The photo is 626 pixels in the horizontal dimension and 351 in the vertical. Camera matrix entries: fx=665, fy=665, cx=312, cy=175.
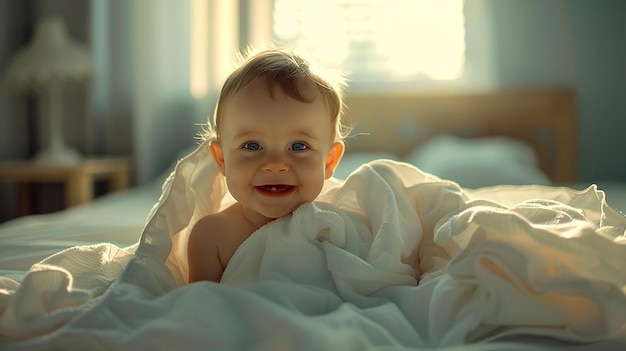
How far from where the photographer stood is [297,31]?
11.2ft

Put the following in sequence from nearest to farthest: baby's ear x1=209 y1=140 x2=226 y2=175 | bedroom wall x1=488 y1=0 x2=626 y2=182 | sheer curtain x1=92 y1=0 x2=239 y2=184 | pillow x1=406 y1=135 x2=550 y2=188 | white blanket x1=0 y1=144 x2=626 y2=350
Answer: white blanket x1=0 y1=144 x2=626 y2=350, baby's ear x1=209 y1=140 x2=226 y2=175, pillow x1=406 y1=135 x2=550 y2=188, bedroom wall x1=488 y1=0 x2=626 y2=182, sheer curtain x1=92 y1=0 x2=239 y2=184

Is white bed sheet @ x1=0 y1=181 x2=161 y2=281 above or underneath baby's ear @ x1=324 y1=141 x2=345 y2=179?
underneath

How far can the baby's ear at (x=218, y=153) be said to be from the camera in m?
1.20

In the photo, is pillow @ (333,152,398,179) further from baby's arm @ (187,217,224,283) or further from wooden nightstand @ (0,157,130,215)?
baby's arm @ (187,217,224,283)

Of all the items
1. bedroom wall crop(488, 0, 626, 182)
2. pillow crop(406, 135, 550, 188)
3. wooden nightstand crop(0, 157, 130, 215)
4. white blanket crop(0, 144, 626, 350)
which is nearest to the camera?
white blanket crop(0, 144, 626, 350)

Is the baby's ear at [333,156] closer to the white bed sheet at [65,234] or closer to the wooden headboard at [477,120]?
the white bed sheet at [65,234]

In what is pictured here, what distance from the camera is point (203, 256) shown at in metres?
1.09

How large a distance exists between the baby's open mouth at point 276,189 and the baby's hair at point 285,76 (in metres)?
0.15

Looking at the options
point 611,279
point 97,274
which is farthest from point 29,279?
point 611,279

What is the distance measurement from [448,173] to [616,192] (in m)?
0.61

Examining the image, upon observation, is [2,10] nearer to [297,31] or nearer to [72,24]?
[72,24]

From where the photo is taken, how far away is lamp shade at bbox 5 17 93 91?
3.08m

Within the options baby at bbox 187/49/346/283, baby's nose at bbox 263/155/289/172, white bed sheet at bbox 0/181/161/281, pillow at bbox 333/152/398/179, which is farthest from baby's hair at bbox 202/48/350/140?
pillow at bbox 333/152/398/179

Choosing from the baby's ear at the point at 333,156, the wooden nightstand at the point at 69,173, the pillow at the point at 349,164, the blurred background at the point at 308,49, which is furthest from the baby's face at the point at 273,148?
the blurred background at the point at 308,49
